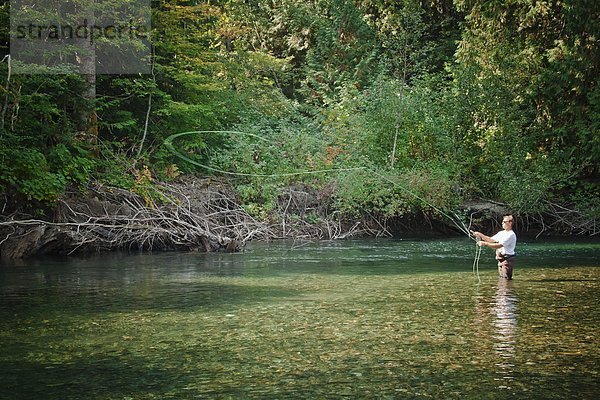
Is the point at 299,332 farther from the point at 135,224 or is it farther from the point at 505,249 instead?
the point at 135,224

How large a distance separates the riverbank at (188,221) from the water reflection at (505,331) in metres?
9.05

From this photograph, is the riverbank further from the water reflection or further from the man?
the water reflection

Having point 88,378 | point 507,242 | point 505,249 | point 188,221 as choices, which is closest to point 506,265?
point 505,249

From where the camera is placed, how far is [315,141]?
27.4 meters

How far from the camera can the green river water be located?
676 centimetres

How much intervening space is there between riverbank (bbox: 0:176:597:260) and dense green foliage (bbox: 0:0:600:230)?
20.4 inches

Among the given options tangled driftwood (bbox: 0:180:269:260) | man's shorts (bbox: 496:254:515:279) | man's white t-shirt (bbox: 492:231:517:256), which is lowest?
man's shorts (bbox: 496:254:515:279)

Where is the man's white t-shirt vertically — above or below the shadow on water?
above

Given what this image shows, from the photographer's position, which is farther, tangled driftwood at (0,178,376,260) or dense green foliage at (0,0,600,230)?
dense green foliage at (0,0,600,230)

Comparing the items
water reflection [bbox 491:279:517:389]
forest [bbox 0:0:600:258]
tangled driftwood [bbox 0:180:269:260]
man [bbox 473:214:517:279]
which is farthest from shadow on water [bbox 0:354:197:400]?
forest [bbox 0:0:600:258]

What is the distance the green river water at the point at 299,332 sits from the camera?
6762mm

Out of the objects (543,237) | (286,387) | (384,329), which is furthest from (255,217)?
(286,387)

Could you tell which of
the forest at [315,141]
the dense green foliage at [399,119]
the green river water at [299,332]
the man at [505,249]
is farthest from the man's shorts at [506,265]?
the dense green foliage at [399,119]

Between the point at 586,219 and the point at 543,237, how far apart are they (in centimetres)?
168
